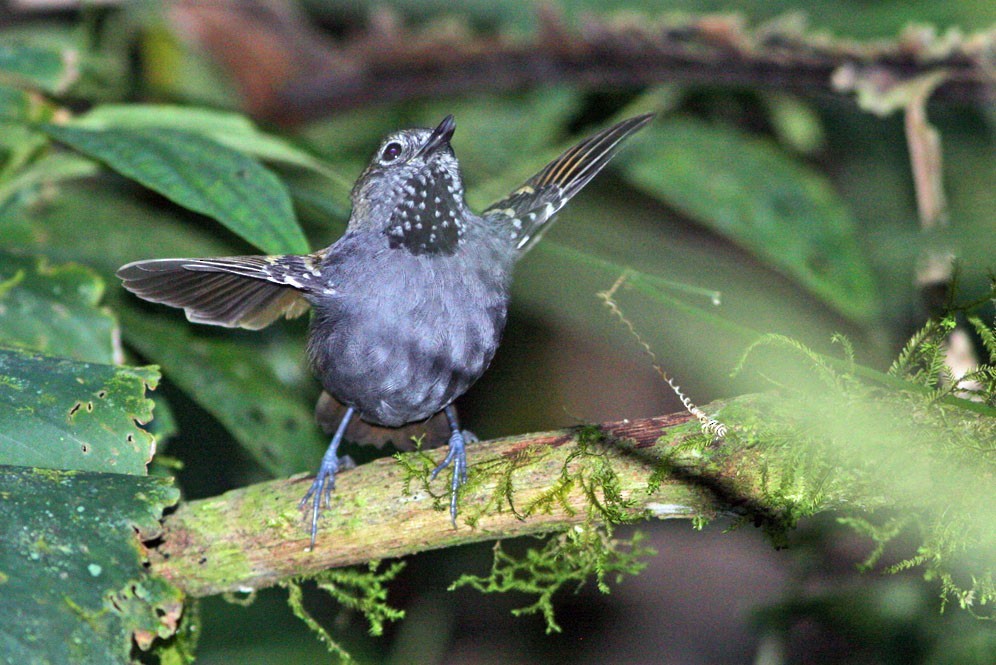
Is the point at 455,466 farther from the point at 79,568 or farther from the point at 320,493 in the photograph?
the point at 79,568

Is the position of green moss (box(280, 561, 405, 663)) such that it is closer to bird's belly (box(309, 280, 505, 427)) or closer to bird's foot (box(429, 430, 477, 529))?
bird's foot (box(429, 430, 477, 529))

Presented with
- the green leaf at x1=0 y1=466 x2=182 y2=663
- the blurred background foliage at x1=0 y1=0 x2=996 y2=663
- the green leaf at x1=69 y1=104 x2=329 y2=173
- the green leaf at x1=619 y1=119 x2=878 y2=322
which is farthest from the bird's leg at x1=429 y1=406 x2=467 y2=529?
the green leaf at x1=619 y1=119 x2=878 y2=322

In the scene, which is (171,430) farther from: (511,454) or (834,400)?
(834,400)

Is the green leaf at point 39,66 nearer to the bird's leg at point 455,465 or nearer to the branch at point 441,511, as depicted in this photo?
the branch at point 441,511

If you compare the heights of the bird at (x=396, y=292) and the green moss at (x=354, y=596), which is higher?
the bird at (x=396, y=292)

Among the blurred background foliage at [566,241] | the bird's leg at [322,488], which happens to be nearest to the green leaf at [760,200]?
the blurred background foliage at [566,241]

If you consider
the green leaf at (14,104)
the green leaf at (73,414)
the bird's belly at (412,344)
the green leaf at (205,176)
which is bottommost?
the green leaf at (73,414)
